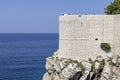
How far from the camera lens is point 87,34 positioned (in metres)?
49.7

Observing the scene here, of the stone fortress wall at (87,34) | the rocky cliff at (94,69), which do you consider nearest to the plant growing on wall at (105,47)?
the stone fortress wall at (87,34)

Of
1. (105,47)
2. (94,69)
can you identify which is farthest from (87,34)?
(94,69)

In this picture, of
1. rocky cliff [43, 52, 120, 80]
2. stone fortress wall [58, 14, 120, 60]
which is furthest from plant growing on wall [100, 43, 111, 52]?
rocky cliff [43, 52, 120, 80]

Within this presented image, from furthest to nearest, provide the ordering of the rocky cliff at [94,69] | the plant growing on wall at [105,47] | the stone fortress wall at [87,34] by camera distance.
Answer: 1. the plant growing on wall at [105,47]
2. the stone fortress wall at [87,34]
3. the rocky cliff at [94,69]

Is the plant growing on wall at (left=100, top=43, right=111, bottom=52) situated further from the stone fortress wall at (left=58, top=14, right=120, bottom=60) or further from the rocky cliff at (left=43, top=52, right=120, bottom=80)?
the rocky cliff at (left=43, top=52, right=120, bottom=80)

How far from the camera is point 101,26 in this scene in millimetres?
48719

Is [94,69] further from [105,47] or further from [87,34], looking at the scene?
[87,34]

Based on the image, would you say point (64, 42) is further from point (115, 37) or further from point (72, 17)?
point (115, 37)

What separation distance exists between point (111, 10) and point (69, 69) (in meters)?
10.0

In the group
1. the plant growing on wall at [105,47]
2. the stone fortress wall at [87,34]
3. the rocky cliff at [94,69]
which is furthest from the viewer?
the plant growing on wall at [105,47]

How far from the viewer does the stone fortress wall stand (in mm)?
48219

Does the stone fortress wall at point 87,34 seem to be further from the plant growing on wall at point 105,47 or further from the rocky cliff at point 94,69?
the rocky cliff at point 94,69

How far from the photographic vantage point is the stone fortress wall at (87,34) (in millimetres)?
48219

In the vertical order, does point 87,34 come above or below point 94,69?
above
